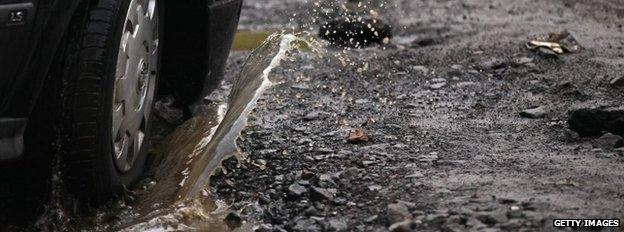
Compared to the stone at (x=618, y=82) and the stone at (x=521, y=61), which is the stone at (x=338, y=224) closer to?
the stone at (x=618, y=82)

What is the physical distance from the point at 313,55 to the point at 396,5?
2.10 metres

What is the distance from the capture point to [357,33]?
22.9ft

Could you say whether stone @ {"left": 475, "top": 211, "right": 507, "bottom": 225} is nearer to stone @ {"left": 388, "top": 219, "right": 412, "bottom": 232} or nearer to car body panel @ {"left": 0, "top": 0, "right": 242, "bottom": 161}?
stone @ {"left": 388, "top": 219, "right": 412, "bottom": 232}

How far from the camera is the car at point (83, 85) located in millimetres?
2930

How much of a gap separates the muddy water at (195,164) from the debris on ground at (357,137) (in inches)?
18.6

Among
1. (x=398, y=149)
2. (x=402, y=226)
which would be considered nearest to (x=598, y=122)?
(x=398, y=149)

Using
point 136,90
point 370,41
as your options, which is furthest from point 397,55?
point 136,90

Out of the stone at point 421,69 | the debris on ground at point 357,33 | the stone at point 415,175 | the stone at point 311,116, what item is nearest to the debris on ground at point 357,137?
the stone at point 311,116

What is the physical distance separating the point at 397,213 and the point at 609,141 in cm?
→ 120

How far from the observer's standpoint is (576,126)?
406 cm

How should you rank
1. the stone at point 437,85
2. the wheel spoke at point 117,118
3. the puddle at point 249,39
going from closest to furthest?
the wheel spoke at point 117,118
the stone at point 437,85
the puddle at point 249,39

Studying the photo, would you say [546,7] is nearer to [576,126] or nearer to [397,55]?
A: [397,55]

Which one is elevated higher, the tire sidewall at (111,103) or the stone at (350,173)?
the tire sidewall at (111,103)

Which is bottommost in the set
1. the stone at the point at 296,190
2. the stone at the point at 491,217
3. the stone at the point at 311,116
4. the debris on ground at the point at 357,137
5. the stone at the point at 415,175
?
the stone at the point at 311,116
